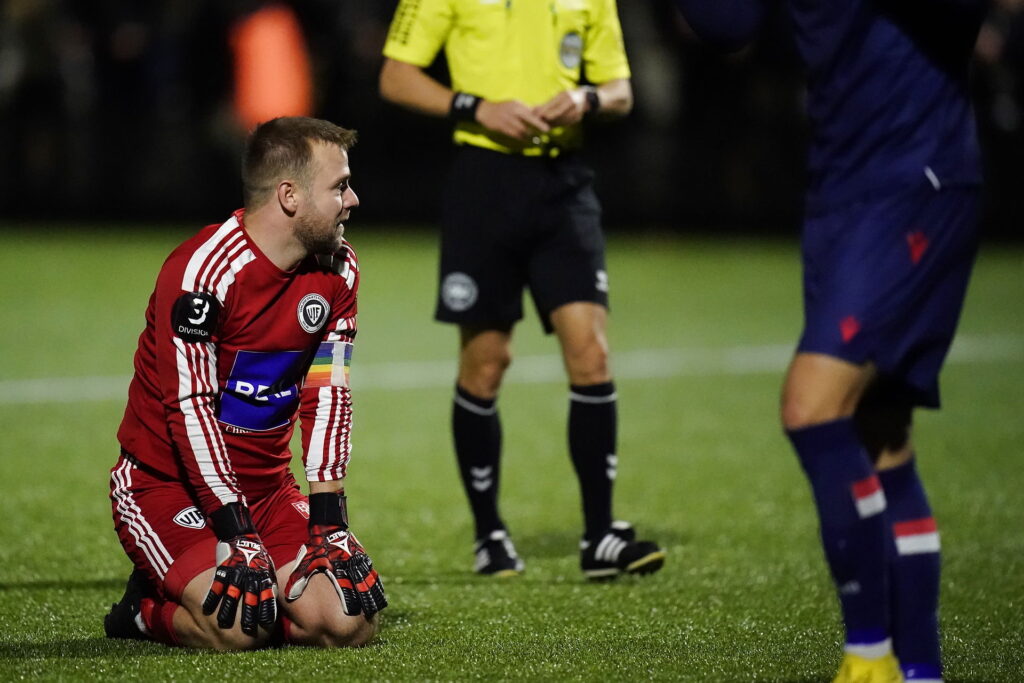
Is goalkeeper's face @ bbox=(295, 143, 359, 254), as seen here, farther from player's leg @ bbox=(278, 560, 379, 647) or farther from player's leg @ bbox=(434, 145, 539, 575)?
player's leg @ bbox=(434, 145, 539, 575)

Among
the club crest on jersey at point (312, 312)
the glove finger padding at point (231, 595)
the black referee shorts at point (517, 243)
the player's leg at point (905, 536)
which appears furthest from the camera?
the black referee shorts at point (517, 243)

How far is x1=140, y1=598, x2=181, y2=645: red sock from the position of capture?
13.2 ft

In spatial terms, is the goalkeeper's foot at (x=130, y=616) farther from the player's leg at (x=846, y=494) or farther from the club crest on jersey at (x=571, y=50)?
the club crest on jersey at (x=571, y=50)

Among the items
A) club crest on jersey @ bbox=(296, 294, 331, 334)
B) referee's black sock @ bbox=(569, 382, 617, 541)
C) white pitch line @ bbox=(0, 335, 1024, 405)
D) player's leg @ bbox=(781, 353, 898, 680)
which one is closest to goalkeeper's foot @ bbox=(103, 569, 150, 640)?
club crest on jersey @ bbox=(296, 294, 331, 334)

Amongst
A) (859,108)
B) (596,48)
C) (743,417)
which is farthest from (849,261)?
(743,417)

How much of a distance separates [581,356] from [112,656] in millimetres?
1827

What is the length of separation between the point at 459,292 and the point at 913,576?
6.69 ft

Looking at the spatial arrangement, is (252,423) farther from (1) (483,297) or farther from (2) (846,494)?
(2) (846,494)

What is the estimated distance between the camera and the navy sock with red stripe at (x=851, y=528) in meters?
3.35

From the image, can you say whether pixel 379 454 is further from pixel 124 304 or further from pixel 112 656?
pixel 124 304

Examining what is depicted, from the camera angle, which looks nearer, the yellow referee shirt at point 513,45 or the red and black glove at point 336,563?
the red and black glove at point 336,563

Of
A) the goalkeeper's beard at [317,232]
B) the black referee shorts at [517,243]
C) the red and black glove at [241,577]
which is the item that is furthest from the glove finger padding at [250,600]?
the black referee shorts at [517,243]

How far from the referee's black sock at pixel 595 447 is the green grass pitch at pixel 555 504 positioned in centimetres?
22

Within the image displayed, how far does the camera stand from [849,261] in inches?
132
